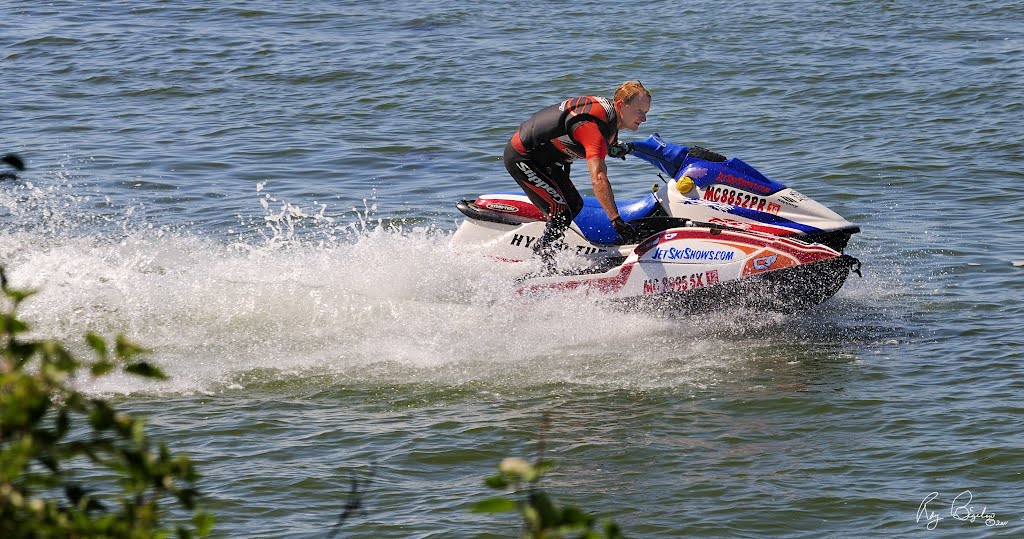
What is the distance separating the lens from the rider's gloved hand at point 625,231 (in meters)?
8.68

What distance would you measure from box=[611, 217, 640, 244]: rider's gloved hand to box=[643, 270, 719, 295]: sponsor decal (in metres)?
0.34

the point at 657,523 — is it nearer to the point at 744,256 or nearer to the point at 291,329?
the point at 744,256

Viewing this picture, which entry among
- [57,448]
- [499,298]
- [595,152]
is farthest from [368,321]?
[57,448]

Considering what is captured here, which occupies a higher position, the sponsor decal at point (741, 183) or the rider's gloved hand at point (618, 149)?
the rider's gloved hand at point (618, 149)

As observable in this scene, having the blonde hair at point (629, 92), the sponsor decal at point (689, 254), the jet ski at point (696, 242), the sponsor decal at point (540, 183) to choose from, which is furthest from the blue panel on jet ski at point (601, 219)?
the blonde hair at point (629, 92)

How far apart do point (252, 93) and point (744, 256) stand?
11390 millimetres

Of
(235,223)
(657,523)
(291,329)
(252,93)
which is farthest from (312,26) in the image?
(657,523)

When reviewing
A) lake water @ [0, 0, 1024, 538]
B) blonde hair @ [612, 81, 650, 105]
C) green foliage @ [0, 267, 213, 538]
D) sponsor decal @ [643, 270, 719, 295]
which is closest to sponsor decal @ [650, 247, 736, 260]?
sponsor decal @ [643, 270, 719, 295]

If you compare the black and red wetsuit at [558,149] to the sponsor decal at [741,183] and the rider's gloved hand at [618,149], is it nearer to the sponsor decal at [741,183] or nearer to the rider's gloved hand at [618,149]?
the rider's gloved hand at [618,149]

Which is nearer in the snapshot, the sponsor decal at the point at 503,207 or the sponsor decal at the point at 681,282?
the sponsor decal at the point at 681,282

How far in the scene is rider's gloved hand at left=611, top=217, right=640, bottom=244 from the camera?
8.68 m

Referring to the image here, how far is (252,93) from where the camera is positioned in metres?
18.2

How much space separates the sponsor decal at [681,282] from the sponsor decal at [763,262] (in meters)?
0.28

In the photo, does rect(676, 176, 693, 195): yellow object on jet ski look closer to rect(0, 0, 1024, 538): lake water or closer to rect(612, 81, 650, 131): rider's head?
rect(612, 81, 650, 131): rider's head
